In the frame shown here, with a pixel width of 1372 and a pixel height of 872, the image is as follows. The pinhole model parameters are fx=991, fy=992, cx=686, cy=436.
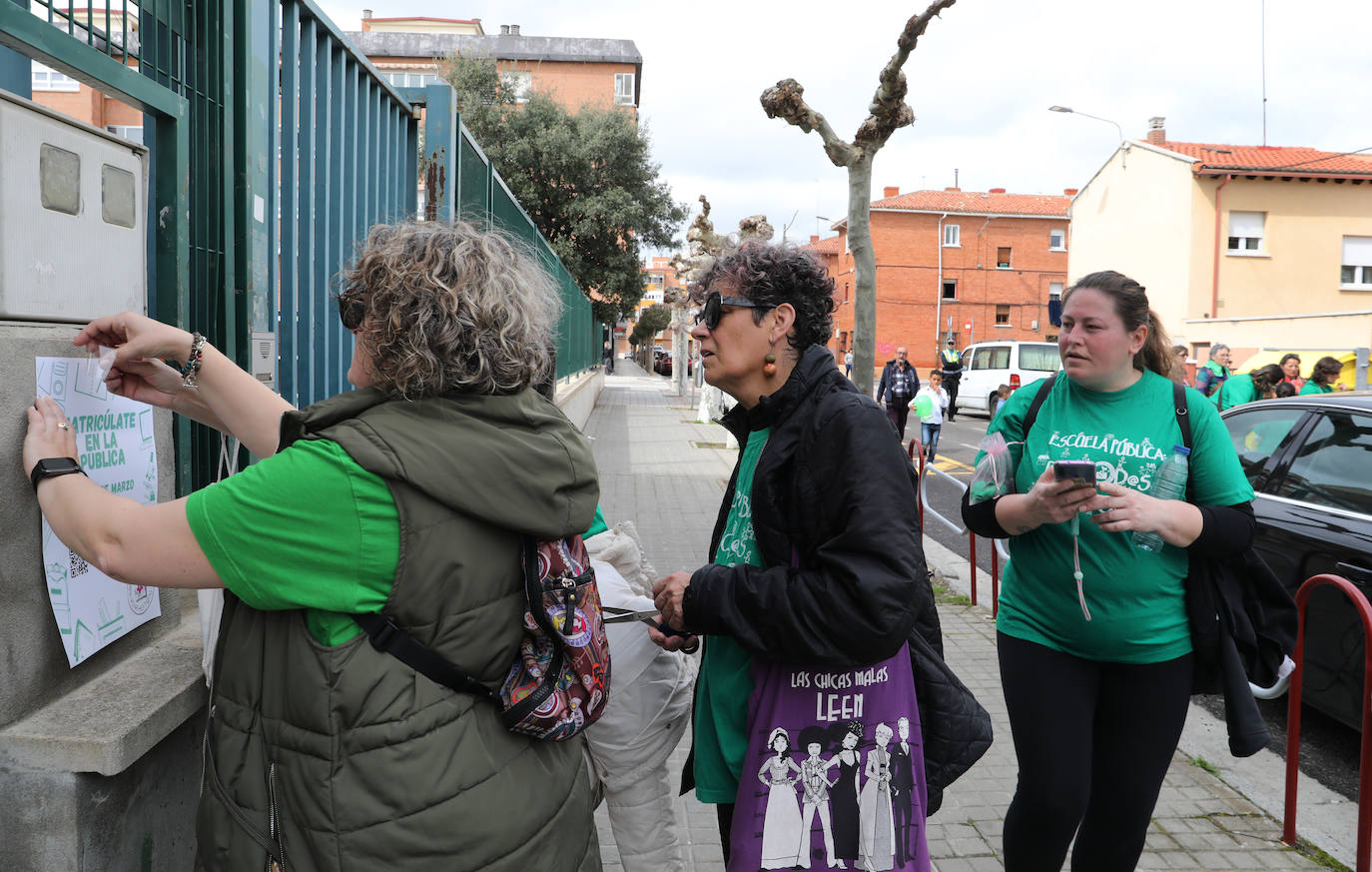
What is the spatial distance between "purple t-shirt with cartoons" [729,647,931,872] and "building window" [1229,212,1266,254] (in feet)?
107

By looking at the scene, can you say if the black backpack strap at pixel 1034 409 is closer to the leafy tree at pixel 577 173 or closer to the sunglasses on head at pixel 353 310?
the sunglasses on head at pixel 353 310

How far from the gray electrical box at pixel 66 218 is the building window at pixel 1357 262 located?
3573 centimetres

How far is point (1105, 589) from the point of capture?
8.82ft

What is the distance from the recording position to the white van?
2484 cm

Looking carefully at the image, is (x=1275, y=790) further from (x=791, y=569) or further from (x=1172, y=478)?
(x=791, y=569)

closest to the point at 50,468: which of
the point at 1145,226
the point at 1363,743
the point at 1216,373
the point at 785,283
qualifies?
the point at 785,283

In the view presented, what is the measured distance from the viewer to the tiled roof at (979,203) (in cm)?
5256

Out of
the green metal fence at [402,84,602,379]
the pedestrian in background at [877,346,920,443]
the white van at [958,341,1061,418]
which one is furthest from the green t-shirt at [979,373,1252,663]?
the white van at [958,341,1061,418]

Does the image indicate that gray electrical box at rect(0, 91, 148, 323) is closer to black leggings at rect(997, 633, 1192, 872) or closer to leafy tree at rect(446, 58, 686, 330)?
black leggings at rect(997, 633, 1192, 872)

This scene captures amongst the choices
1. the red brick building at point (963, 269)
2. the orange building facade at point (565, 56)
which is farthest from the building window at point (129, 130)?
the orange building facade at point (565, 56)

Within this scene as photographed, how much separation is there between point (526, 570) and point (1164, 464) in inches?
75.3

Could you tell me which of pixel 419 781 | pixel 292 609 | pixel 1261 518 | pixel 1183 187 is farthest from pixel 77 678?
pixel 1183 187

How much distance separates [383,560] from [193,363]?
27.9 inches

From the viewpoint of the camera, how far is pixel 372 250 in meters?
1.71
